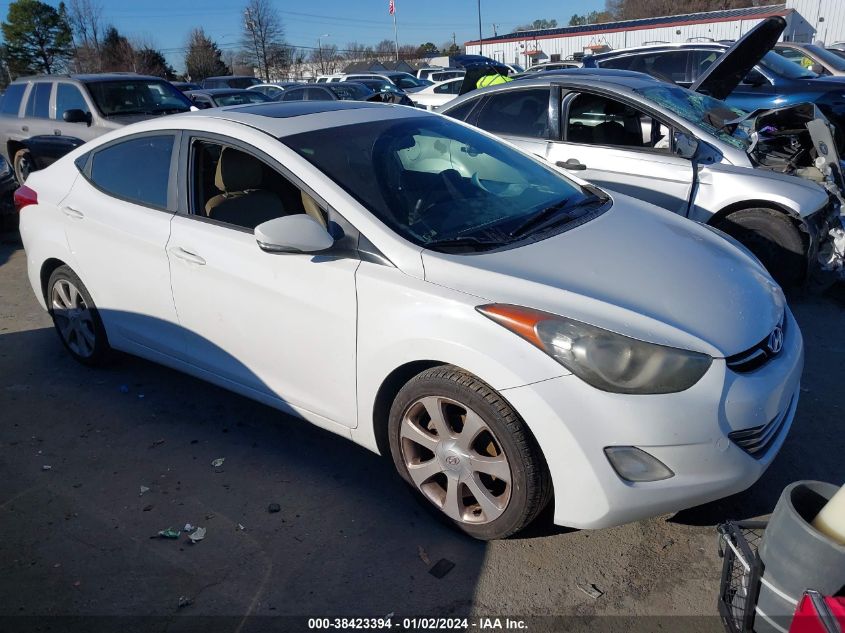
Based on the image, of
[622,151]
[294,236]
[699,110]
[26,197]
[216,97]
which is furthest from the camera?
[216,97]

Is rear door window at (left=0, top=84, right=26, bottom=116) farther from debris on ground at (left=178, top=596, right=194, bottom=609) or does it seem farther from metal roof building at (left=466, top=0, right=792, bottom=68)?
metal roof building at (left=466, top=0, right=792, bottom=68)

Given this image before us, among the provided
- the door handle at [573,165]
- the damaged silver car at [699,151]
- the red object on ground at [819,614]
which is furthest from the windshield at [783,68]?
the red object on ground at [819,614]

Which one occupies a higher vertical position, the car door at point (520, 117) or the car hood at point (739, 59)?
the car hood at point (739, 59)

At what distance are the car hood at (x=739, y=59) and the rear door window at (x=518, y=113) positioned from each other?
1627 millimetres

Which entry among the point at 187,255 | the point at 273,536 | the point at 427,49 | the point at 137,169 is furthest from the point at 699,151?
the point at 427,49

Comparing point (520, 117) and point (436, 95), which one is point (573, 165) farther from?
point (436, 95)

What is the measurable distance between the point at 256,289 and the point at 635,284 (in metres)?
1.65

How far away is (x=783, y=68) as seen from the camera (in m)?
10.2

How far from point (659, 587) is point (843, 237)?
3809 millimetres

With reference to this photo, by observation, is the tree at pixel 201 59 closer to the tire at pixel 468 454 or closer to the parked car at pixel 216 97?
the parked car at pixel 216 97

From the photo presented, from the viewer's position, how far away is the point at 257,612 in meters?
2.48

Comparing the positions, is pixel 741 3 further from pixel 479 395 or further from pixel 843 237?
pixel 479 395

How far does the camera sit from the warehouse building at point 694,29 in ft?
123

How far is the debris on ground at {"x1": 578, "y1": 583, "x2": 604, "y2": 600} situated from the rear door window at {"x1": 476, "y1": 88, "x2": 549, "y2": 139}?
4141mm
